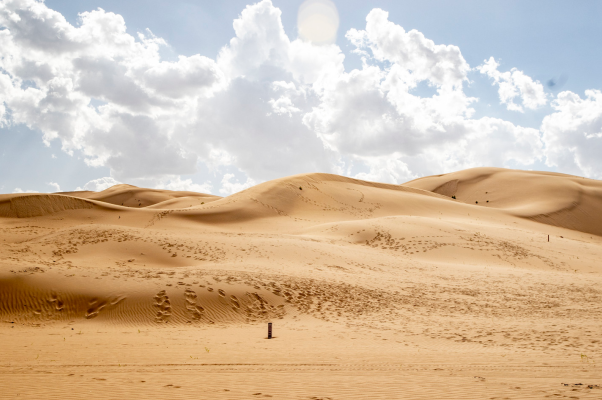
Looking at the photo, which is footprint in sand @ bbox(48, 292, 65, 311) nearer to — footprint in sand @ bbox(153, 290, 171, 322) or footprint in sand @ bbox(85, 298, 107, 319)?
footprint in sand @ bbox(85, 298, 107, 319)

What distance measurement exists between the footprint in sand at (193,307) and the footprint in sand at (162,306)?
0.64 meters

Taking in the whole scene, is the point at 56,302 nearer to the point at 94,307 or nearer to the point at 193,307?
the point at 94,307

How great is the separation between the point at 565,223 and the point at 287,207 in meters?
33.6

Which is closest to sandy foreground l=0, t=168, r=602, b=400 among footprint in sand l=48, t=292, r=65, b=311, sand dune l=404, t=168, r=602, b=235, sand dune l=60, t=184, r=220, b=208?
footprint in sand l=48, t=292, r=65, b=311

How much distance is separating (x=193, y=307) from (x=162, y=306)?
101cm

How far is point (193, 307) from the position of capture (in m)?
13.6

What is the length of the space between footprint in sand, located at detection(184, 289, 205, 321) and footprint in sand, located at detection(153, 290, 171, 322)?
635mm

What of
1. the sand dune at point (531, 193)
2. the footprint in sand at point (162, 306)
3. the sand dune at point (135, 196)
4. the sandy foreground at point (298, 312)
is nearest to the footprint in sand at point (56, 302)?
the sandy foreground at point (298, 312)

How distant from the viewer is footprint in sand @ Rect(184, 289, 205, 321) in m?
13.2

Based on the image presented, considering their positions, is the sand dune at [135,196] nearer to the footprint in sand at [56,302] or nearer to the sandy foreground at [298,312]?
the sandy foreground at [298,312]

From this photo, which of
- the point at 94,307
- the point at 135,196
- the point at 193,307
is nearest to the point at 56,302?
the point at 94,307

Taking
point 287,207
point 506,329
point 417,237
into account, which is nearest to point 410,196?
point 287,207

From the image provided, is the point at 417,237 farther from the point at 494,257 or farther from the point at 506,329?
the point at 506,329

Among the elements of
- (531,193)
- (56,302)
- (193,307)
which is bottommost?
(193,307)
